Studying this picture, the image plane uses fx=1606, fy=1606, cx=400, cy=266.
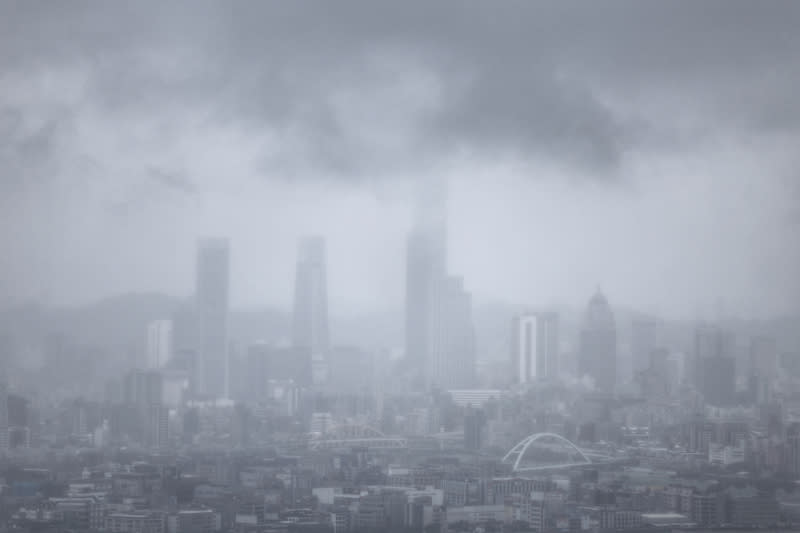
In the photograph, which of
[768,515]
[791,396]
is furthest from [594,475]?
[791,396]

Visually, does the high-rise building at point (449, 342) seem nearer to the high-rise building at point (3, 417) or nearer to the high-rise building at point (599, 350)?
the high-rise building at point (599, 350)

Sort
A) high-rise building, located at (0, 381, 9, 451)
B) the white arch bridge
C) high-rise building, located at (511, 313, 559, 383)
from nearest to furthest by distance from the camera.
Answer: high-rise building, located at (0, 381, 9, 451) < the white arch bridge < high-rise building, located at (511, 313, 559, 383)

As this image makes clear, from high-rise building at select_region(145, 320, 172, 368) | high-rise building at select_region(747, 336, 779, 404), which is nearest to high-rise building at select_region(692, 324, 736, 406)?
high-rise building at select_region(747, 336, 779, 404)

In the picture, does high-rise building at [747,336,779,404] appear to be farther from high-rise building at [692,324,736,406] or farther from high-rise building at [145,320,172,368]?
high-rise building at [145,320,172,368]

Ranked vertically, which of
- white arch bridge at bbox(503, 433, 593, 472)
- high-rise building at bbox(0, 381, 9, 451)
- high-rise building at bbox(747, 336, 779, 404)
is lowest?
white arch bridge at bbox(503, 433, 593, 472)

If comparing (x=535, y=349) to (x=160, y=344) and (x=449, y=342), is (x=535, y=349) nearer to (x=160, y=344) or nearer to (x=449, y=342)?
(x=449, y=342)

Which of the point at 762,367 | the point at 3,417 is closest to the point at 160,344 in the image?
the point at 3,417
